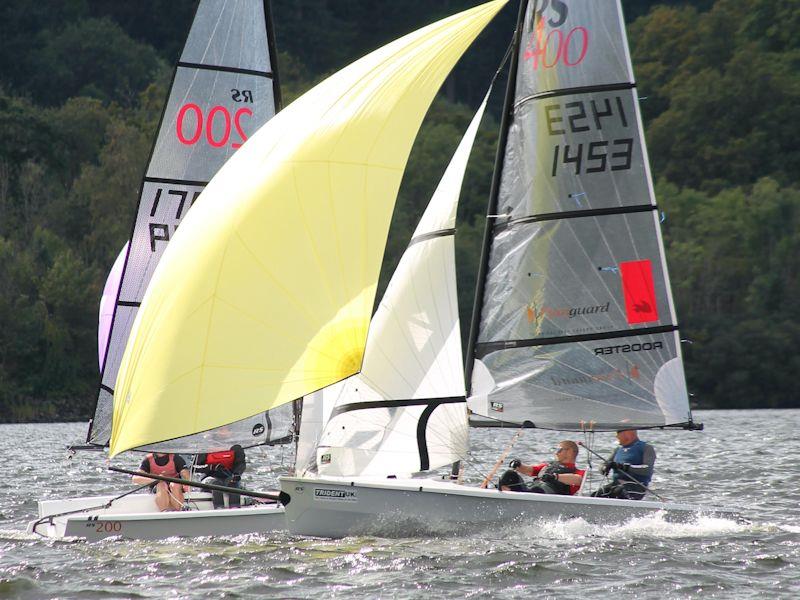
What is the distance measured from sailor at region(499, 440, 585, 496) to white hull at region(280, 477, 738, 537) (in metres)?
0.31

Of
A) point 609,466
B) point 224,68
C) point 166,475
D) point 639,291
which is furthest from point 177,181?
point 609,466

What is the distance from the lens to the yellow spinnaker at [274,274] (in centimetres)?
1079

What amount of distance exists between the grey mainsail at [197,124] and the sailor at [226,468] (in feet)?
4.30

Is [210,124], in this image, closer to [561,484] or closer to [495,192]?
[495,192]

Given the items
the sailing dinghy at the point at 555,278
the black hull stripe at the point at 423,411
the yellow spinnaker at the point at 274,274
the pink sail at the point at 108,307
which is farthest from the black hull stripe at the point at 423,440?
the pink sail at the point at 108,307

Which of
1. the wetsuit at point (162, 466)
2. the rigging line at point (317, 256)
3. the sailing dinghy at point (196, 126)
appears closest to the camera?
the rigging line at point (317, 256)

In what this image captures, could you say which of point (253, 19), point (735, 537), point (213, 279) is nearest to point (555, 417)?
point (735, 537)

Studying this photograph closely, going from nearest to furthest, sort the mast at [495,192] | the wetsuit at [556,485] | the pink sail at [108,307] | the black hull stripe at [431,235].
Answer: the wetsuit at [556,485]
the black hull stripe at [431,235]
the mast at [495,192]
the pink sail at [108,307]

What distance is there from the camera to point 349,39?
6800 centimetres

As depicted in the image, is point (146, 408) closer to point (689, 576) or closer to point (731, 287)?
point (689, 576)

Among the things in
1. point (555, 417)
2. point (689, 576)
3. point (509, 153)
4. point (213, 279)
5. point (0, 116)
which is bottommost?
point (689, 576)

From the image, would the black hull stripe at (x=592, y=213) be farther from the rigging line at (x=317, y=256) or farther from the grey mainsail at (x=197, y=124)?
the grey mainsail at (x=197, y=124)

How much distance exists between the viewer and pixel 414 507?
11.5 metres

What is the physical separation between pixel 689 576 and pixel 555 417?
2.27 meters
